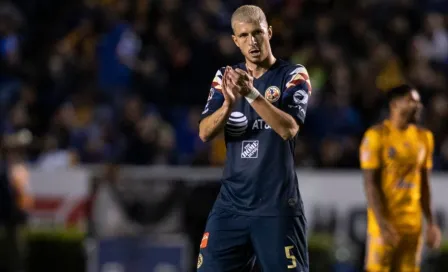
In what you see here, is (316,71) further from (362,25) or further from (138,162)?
(138,162)

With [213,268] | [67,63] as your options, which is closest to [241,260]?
[213,268]

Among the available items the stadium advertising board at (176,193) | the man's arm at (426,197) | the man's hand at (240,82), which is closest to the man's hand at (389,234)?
the man's arm at (426,197)

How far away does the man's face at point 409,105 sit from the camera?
897cm

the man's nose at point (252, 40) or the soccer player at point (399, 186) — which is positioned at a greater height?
the man's nose at point (252, 40)

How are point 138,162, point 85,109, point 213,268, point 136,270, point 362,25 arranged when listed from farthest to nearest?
1. point 362,25
2. point 85,109
3. point 138,162
4. point 136,270
5. point 213,268

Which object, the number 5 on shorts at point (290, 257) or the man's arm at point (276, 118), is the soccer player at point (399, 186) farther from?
the man's arm at point (276, 118)

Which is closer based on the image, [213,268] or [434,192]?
[213,268]

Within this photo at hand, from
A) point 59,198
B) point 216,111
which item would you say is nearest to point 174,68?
point 59,198

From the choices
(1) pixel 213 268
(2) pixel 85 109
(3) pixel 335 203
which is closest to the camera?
(1) pixel 213 268

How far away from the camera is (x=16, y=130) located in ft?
49.8

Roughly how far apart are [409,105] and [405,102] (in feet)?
0.14

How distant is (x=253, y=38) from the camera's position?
20.0ft

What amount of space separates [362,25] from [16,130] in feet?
19.2

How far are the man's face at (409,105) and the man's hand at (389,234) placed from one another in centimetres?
94
